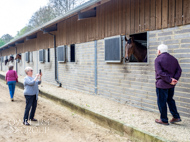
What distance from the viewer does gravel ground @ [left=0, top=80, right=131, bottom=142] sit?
423 cm

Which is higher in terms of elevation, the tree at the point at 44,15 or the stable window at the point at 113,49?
the tree at the point at 44,15

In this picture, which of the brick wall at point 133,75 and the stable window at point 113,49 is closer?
the brick wall at point 133,75

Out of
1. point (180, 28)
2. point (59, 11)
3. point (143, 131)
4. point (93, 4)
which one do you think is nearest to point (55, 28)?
point (93, 4)

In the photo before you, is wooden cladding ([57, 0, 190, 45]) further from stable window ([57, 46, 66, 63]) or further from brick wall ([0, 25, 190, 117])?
stable window ([57, 46, 66, 63])

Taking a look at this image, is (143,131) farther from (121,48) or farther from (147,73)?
(121,48)

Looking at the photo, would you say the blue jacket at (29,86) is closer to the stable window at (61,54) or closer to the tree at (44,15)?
the stable window at (61,54)

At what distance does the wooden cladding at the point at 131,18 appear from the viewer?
4980mm

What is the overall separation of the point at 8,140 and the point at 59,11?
36.9 metres

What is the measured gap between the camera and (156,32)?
5.53m

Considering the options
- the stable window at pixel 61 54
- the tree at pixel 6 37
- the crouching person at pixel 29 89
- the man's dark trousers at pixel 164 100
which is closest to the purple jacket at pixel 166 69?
the man's dark trousers at pixel 164 100

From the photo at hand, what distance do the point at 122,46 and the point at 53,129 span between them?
148 inches

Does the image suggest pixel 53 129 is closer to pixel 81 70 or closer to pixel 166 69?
pixel 166 69

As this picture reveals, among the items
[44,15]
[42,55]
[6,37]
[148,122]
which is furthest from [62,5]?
[6,37]

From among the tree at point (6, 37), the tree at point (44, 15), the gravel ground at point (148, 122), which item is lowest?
the gravel ground at point (148, 122)
